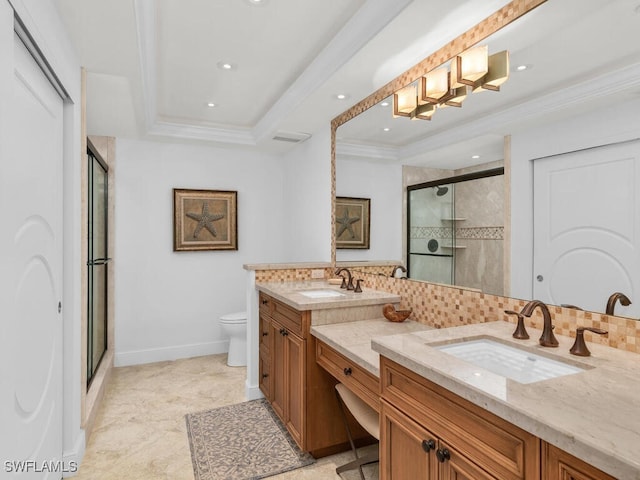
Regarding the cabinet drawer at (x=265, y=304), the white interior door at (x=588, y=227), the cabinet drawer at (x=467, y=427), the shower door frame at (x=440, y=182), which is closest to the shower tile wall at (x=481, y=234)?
the shower door frame at (x=440, y=182)

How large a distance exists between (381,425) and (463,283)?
835 millimetres

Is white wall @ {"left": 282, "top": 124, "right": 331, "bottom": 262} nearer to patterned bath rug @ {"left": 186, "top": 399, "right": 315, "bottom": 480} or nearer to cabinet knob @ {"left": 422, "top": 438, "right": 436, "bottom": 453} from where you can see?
patterned bath rug @ {"left": 186, "top": 399, "right": 315, "bottom": 480}

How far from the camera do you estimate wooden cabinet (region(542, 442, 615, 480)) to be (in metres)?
0.71

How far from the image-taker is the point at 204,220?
4020 millimetres

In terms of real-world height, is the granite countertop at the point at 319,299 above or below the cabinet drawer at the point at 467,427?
above

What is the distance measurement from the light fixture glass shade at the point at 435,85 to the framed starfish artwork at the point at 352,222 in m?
0.90

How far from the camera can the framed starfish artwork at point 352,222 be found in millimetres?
2795

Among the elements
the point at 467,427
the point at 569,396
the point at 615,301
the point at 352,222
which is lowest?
the point at 467,427

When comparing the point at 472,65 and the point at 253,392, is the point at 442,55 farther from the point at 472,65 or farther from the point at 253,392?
the point at 253,392

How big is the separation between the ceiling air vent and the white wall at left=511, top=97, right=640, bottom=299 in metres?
2.30

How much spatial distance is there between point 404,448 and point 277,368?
55.0 inches

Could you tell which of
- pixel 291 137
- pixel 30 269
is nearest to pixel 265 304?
pixel 30 269

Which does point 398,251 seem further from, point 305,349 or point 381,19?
point 381,19

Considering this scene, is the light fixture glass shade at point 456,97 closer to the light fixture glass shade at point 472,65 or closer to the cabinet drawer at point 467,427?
the light fixture glass shade at point 472,65
